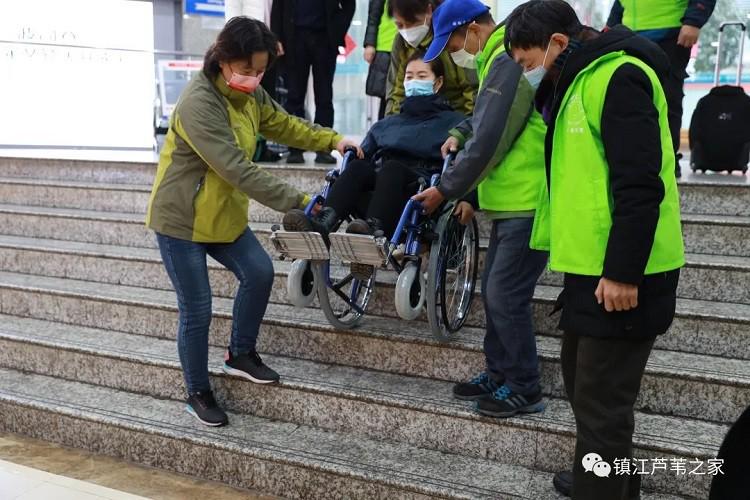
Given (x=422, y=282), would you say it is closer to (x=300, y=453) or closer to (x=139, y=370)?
(x=300, y=453)

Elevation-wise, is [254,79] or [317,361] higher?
[254,79]

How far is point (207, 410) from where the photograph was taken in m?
2.86

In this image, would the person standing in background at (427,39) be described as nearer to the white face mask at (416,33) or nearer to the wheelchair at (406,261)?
the white face mask at (416,33)

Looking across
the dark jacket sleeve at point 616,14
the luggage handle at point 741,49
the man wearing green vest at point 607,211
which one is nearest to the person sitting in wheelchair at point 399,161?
the man wearing green vest at point 607,211

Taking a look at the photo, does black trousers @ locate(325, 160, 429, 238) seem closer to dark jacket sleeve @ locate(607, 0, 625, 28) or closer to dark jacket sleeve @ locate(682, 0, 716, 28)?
dark jacket sleeve @ locate(682, 0, 716, 28)

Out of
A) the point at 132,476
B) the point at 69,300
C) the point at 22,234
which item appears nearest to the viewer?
the point at 132,476

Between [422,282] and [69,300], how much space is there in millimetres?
1983

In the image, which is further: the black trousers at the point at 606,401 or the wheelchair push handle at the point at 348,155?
the wheelchair push handle at the point at 348,155

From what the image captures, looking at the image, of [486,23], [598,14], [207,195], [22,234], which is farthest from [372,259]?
[598,14]

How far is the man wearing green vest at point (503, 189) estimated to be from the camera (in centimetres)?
239

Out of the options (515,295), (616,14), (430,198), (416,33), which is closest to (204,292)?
(430,198)

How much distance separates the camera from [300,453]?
8.69 feet

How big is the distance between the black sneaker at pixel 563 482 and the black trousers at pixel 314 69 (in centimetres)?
313

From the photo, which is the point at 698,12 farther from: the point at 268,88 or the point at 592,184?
the point at 268,88
